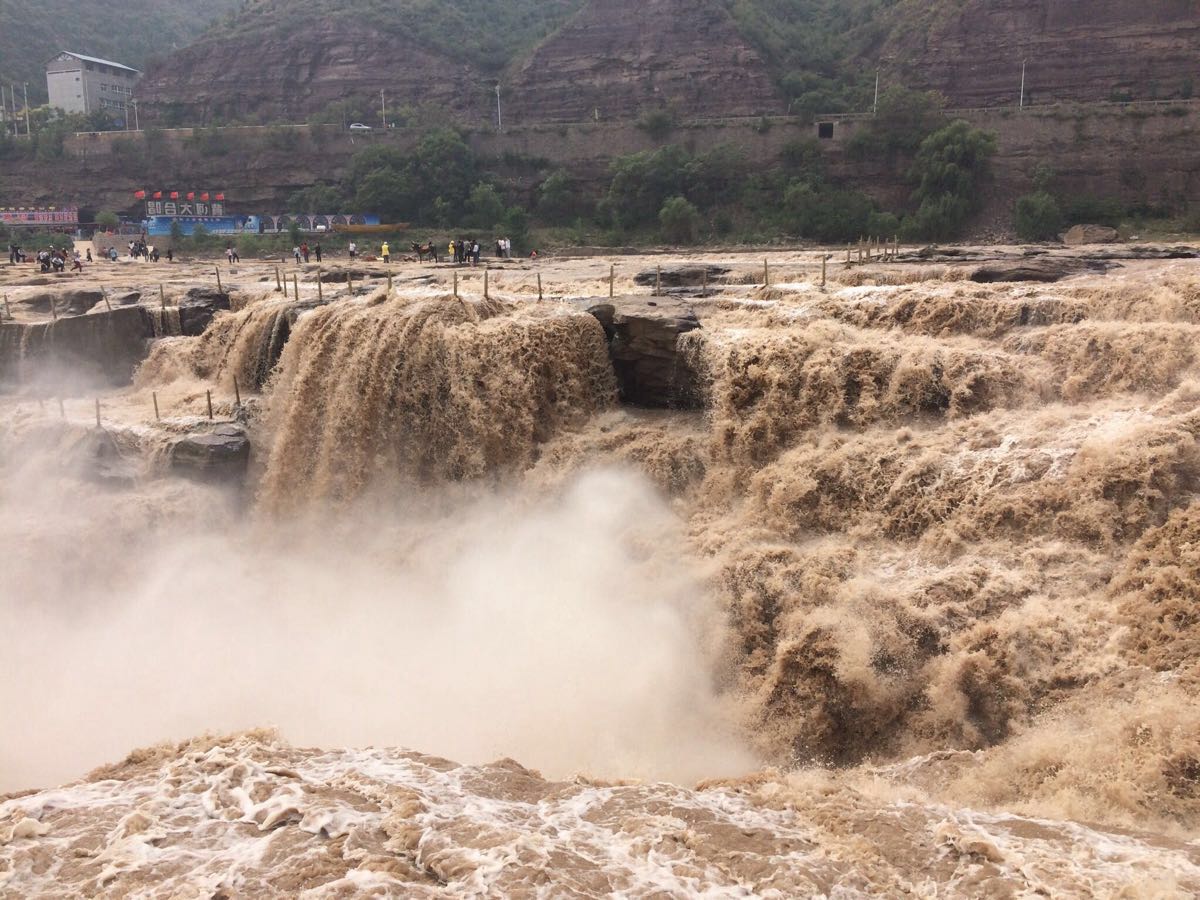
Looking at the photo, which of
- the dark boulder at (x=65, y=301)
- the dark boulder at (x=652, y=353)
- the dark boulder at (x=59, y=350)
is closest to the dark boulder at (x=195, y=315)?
the dark boulder at (x=59, y=350)

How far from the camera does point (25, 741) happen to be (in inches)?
347

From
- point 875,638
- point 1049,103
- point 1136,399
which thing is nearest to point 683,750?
point 875,638

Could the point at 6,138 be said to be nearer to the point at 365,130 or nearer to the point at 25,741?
the point at 365,130

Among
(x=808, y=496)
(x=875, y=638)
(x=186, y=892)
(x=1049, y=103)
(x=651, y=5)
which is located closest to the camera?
(x=186, y=892)

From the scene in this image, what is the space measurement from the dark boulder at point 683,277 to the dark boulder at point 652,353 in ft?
7.36

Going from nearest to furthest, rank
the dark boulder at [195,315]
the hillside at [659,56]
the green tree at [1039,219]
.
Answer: the dark boulder at [195,315] → the green tree at [1039,219] → the hillside at [659,56]

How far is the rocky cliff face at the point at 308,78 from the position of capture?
→ 48750mm

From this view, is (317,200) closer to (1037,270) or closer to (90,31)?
(1037,270)

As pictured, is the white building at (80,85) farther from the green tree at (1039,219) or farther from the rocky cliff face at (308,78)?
the green tree at (1039,219)

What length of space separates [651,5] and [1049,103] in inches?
754

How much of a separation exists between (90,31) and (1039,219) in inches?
2565

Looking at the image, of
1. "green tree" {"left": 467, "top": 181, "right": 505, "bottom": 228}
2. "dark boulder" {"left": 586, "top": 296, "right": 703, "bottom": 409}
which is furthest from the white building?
"dark boulder" {"left": 586, "top": 296, "right": 703, "bottom": 409}

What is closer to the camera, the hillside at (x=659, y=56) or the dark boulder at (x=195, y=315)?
the dark boulder at (x=195, y=315)

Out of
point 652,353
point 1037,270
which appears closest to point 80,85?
point 652,353
